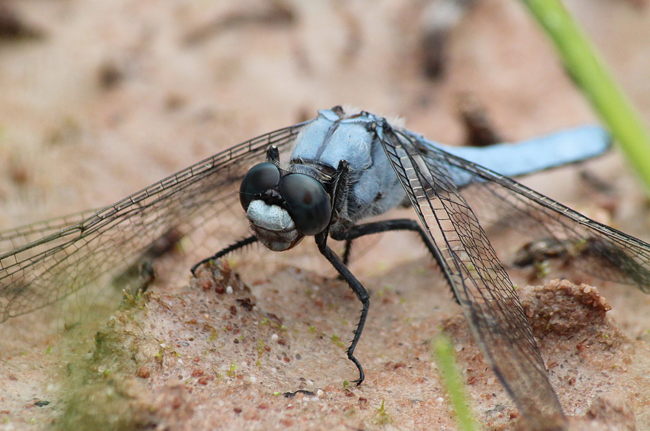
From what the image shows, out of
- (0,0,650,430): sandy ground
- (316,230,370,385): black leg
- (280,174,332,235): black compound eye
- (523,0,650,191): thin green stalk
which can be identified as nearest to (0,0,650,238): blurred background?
(0,0,650,430): sandy ground

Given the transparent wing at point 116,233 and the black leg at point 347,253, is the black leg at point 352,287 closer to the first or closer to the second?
the black leg at point 347,253

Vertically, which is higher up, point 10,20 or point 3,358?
point 10,20

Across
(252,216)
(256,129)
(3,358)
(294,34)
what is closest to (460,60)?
(294,34)

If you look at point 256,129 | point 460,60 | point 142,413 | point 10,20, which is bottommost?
point 142,413

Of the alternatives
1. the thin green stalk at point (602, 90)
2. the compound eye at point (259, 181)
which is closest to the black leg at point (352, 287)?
the compound eye at point (259, 181)

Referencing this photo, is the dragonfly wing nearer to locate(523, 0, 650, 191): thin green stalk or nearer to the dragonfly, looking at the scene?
the dragonfly

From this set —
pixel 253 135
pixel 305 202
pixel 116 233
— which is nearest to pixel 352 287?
pixel 305 202

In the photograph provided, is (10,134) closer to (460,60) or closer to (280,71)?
(280,71)

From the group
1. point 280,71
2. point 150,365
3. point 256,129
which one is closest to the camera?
point 150,365
